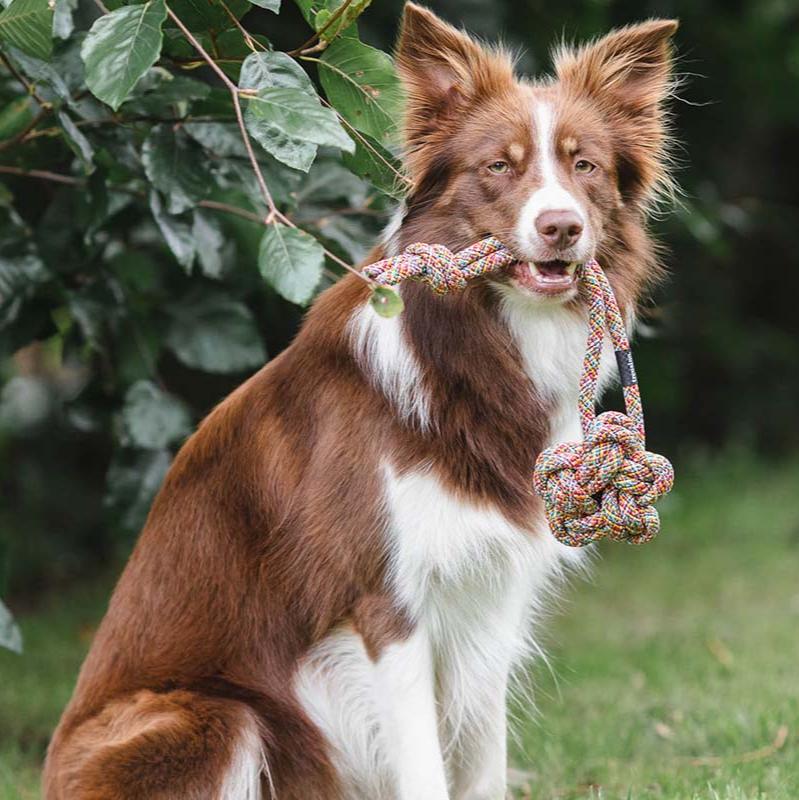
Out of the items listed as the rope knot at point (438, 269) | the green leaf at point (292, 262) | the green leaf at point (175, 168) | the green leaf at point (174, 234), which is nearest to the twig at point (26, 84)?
the green leaf at point (175, 168)

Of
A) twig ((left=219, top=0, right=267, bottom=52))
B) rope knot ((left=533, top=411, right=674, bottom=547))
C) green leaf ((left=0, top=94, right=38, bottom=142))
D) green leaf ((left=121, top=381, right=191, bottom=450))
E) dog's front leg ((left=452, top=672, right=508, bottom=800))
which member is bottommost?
dog's front leg ((left=452, top=672, right=508, bottom=800))

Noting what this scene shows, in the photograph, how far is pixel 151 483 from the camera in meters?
4.97

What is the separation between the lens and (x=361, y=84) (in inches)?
138

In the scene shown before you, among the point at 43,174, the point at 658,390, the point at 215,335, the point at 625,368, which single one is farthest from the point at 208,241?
the point at 658,390

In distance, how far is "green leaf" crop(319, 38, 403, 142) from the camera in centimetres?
349

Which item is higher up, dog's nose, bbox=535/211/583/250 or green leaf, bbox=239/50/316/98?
green leaf, bbox=239/50/316/98

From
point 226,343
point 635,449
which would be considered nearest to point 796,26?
point 226,343

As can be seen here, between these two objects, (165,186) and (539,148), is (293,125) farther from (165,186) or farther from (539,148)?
(165,186)

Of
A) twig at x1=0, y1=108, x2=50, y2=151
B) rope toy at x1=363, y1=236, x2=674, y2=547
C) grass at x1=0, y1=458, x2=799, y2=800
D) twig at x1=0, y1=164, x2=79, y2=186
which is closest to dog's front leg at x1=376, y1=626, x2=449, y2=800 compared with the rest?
rope toy at x1=363, y1=236, x2=674, y2=547

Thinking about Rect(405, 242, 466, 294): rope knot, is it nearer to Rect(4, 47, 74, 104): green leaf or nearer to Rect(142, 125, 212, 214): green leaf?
Rect(142, 125, 212, 214): green leaf

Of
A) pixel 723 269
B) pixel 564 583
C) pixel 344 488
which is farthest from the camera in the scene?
pixel 723 269

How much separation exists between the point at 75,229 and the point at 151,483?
100 centimetres

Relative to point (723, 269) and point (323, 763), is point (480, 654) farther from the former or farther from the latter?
point (723, 269)

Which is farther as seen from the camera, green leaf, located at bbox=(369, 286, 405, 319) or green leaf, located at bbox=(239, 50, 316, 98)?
green leaf, located at bbox=(239, 50, 316, 98)
